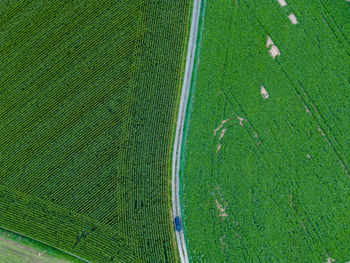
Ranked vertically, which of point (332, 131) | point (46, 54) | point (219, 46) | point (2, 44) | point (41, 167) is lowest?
point (332, 131)

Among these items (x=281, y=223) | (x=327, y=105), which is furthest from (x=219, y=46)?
(x=281, y=223)

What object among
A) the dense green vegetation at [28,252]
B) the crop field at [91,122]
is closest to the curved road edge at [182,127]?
the crop field at [91,122]

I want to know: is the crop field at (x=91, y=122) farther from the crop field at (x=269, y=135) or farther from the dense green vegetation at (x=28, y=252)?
the crop field at (x=269, y=135)

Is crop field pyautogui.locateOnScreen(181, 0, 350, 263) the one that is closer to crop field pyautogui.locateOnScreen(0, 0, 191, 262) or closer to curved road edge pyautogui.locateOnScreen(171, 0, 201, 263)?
curved road edge pyautogui.locateOnScreen(171, 0, 201, 263)

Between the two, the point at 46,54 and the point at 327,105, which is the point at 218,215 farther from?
the point at 46,54

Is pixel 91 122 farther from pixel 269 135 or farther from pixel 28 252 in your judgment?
pixel 269 135

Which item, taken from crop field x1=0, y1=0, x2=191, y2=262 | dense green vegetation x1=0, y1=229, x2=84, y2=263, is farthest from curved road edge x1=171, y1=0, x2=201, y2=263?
dense green vegetation x1=0, y1=229, x2=84, y2=263
